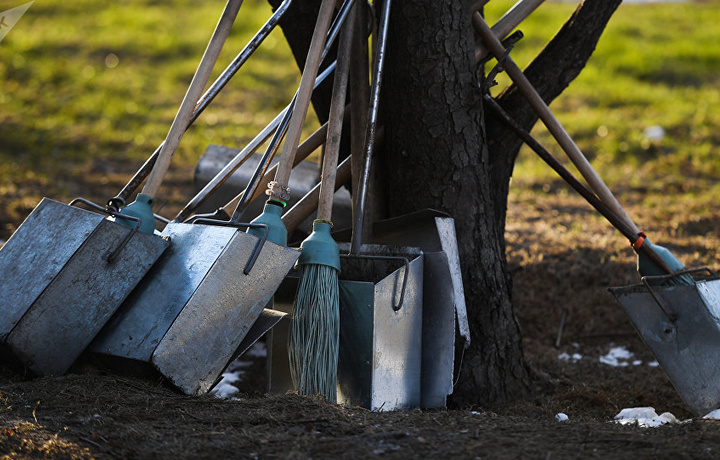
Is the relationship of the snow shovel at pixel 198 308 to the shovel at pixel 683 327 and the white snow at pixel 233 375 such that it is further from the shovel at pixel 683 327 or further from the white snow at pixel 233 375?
the shovel at pixel 683 327

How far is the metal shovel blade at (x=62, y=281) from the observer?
78.6 inches

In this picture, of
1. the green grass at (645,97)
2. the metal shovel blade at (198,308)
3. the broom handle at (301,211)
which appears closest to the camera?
the metal shovel blade at (198,308)

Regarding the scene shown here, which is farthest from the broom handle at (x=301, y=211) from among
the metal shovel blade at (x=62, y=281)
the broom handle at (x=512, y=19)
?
the broom handle at (x=512, y=19)

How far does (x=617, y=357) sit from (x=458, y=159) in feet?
4.15

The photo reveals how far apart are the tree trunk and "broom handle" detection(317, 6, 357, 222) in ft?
0.68

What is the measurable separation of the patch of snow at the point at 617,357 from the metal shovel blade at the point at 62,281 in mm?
2056

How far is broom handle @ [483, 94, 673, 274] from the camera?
2609 millimetres

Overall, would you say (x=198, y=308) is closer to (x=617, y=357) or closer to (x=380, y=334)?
(x=380, y=334)

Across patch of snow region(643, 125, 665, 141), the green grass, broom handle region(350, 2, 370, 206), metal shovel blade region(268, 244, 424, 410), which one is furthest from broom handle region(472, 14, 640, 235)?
patch of snow region(643, 125, 665, 141)

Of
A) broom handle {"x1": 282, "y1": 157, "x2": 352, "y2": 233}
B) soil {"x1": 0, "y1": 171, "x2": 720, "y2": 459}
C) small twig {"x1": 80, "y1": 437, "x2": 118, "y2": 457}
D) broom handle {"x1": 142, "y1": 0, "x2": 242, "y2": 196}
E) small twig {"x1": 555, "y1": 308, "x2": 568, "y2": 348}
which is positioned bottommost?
small twig {"x1": 80, "y1": 437, "x2": 118, "y2": 457}

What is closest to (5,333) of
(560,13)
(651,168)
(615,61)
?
(651,168)

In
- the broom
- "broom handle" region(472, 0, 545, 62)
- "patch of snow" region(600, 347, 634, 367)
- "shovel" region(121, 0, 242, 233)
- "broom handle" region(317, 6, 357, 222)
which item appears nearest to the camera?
the broom

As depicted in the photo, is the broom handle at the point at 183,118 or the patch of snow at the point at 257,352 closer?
the broom handle at the point at 183,118

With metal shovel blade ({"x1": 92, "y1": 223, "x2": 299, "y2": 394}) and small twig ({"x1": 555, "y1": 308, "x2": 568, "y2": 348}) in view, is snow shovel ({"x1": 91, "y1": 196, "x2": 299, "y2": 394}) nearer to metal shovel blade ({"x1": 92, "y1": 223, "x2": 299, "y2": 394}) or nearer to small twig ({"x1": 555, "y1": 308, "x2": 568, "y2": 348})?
metal shovel blade ({"x1": 92, "y1": 223, "x2": 299, "y2": 394})
